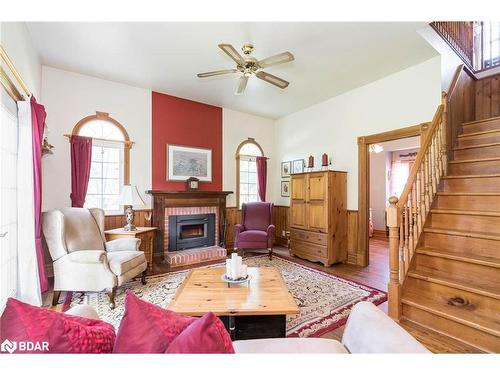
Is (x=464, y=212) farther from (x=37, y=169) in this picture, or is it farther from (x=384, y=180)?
(x=384, y=180)

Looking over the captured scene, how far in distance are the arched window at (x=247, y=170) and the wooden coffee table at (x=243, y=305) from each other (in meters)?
3.36

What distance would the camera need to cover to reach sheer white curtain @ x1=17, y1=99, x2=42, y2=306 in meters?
2.21

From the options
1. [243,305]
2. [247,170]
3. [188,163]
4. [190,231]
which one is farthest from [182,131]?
[243,305]

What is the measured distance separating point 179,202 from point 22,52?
2763 millimetres

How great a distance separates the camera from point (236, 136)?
5242 mm

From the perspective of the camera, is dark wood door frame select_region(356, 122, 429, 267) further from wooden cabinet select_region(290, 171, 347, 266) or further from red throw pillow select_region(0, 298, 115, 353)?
red throw pillow select_region(0, 298, 115, 353)

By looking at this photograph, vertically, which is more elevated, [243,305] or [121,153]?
[121,153]

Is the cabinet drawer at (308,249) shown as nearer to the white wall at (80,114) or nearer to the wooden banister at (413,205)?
the wooden banister at (413,205)

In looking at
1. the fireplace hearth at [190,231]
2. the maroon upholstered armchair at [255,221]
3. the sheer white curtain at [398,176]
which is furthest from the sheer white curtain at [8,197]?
the sheer white curtain at [398,176]

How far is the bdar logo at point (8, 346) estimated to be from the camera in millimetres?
636

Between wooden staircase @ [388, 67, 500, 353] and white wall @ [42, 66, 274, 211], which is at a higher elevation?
white wall @ [42, 66, 274, 211]

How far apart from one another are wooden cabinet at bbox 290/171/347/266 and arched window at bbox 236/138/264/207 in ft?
4.41

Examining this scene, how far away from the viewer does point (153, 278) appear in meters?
3.25

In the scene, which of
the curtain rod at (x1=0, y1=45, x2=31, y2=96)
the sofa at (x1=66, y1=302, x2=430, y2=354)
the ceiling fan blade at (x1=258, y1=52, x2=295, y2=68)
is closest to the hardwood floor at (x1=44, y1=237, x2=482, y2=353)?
the sofa at (x1=66, y1=302, x2=430, y2=354)
